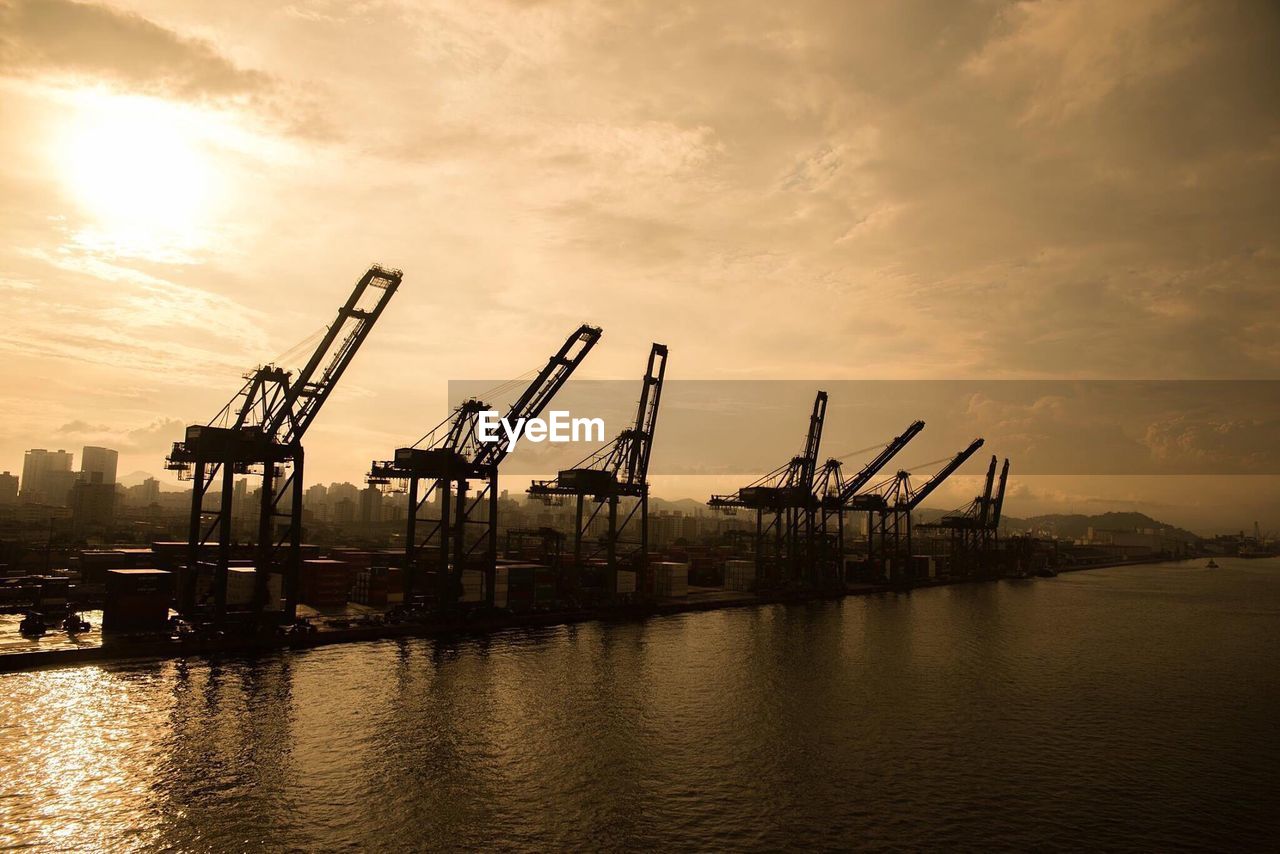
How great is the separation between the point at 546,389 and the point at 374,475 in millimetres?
15092

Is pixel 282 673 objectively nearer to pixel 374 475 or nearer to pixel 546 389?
pixel 374 475

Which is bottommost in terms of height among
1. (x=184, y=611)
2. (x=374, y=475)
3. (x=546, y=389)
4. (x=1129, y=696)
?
(x=1129, y=696)

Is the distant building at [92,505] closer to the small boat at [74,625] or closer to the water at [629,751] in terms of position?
the small boat at [74,625]

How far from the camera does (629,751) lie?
95.5 feet

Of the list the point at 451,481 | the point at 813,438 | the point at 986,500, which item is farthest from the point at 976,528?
the point at 451,481

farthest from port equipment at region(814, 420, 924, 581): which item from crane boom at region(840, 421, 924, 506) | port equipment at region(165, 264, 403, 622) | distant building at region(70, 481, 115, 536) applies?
distant building at region(70, 481, 115, 536)

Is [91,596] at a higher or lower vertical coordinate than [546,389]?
lower

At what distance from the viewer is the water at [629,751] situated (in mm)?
22312

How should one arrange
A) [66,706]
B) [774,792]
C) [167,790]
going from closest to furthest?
[167,790], [774,792], [66,706]

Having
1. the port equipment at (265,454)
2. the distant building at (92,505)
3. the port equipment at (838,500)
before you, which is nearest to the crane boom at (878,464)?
the port equipment at (838,500)

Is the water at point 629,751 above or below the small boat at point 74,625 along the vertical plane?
below

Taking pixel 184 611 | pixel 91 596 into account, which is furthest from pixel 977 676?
pixel 91 596

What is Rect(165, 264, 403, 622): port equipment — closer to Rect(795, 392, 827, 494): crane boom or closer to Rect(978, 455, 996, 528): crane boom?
Rect(795, 392, 827, 494): crane boom

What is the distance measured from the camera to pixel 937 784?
26.8 metres
